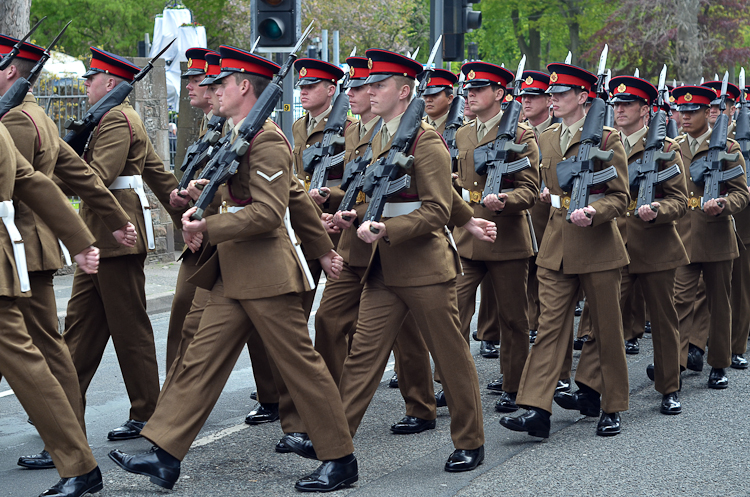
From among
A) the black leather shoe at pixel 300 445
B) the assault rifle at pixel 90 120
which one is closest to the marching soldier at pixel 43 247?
the assault rifle at pixel 90 120

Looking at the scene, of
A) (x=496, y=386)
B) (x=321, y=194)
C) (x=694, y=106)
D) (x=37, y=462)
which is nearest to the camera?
(x=37, y=462)

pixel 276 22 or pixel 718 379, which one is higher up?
pixel 276 22

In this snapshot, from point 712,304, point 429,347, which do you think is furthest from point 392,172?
point 712,304

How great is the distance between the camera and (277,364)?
4793mm

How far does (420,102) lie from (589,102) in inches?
52.6

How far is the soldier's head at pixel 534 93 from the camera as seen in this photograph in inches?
316

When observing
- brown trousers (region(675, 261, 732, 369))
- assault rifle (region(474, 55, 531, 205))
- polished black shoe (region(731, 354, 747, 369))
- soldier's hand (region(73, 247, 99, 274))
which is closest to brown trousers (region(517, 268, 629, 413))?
assault rifle (region(474, 55, 531, 205))

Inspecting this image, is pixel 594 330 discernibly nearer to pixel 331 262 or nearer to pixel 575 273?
pixel 575 273

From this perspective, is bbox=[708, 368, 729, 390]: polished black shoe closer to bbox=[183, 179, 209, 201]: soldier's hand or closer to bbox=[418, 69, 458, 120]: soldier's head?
bbox=[418, 69, 458, 120]: soldier's head

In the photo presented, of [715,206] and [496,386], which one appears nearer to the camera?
[496,386]

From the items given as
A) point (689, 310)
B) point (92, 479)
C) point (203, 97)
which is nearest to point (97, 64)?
point (203, 97)

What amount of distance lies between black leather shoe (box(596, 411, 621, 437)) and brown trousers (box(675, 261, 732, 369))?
148 cm

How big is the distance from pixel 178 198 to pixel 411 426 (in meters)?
1.80

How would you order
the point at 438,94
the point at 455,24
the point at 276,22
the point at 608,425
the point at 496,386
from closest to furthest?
1. the point at 608,425
2. the point at 496,386
3. the point at 438,94
4. the point at 276,22
5. the point at 455,24
